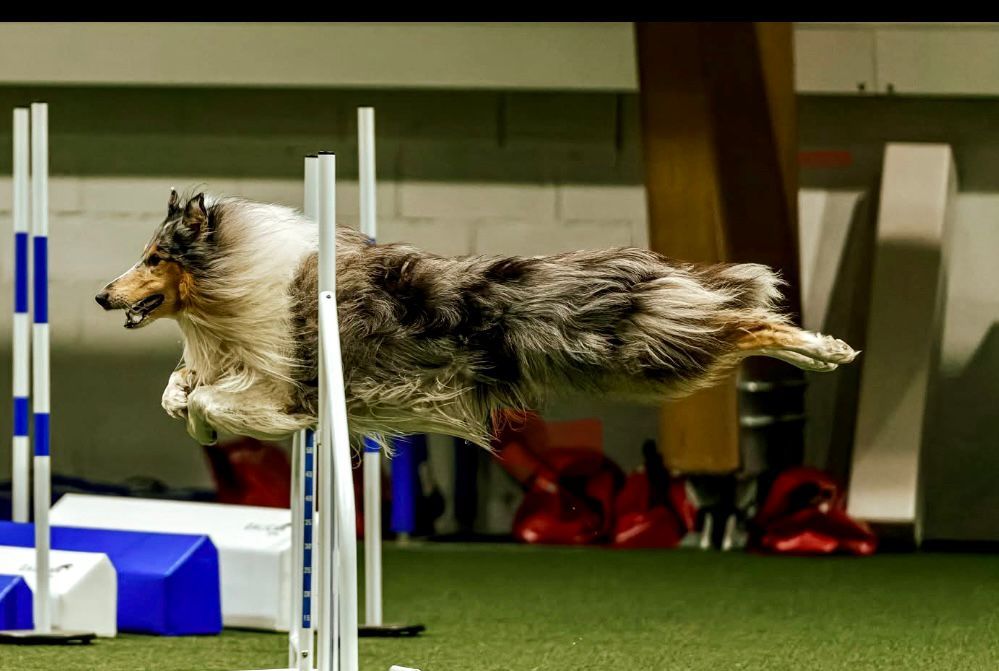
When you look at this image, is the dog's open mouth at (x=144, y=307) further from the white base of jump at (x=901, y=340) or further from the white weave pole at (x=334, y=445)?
the white base of jump at (x=901, y=340)

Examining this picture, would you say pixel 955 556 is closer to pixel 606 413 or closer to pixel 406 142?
pixel 606 413

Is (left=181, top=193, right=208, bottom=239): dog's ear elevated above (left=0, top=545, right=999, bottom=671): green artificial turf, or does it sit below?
above

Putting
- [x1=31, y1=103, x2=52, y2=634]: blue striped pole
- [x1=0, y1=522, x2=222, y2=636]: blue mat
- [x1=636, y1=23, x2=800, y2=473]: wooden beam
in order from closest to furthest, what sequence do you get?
[x1=31, y1=103, x2=52, y2=634]: blue striped pole → [x1=0, y1=522, x2=222, y2=636]: blue mat → [x1=636, y1=23, x2=800, y2=473]: wooden beam

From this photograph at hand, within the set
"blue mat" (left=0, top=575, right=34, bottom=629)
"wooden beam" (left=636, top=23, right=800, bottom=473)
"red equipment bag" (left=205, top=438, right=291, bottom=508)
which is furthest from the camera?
"red equipment bag" (left=205, top=438, right=291, bottom=508)

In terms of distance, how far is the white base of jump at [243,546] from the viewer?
11.7 feet

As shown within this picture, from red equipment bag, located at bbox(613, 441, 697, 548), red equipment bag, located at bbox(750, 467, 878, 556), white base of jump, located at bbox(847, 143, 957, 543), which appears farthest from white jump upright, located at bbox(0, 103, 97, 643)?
white base of jump, located at bbox(847, 143, 957, 543)

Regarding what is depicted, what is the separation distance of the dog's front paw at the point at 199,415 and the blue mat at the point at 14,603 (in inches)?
53.7

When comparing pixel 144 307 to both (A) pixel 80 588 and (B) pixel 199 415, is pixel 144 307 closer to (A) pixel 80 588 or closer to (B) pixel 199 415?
(B) pixel 199 415

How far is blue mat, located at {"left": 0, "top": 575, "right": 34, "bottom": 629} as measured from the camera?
3256 millimetres

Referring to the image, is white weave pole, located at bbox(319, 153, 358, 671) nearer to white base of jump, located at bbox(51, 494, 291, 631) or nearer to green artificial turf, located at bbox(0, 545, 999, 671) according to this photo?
green artificial turf, located at bbox(0, 545, 999, 671)

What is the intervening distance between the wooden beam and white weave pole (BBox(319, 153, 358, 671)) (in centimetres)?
259

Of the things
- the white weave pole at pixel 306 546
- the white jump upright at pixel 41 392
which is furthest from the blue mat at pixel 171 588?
the white weave pole at pixel 306 546

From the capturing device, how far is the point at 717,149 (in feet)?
15.2
